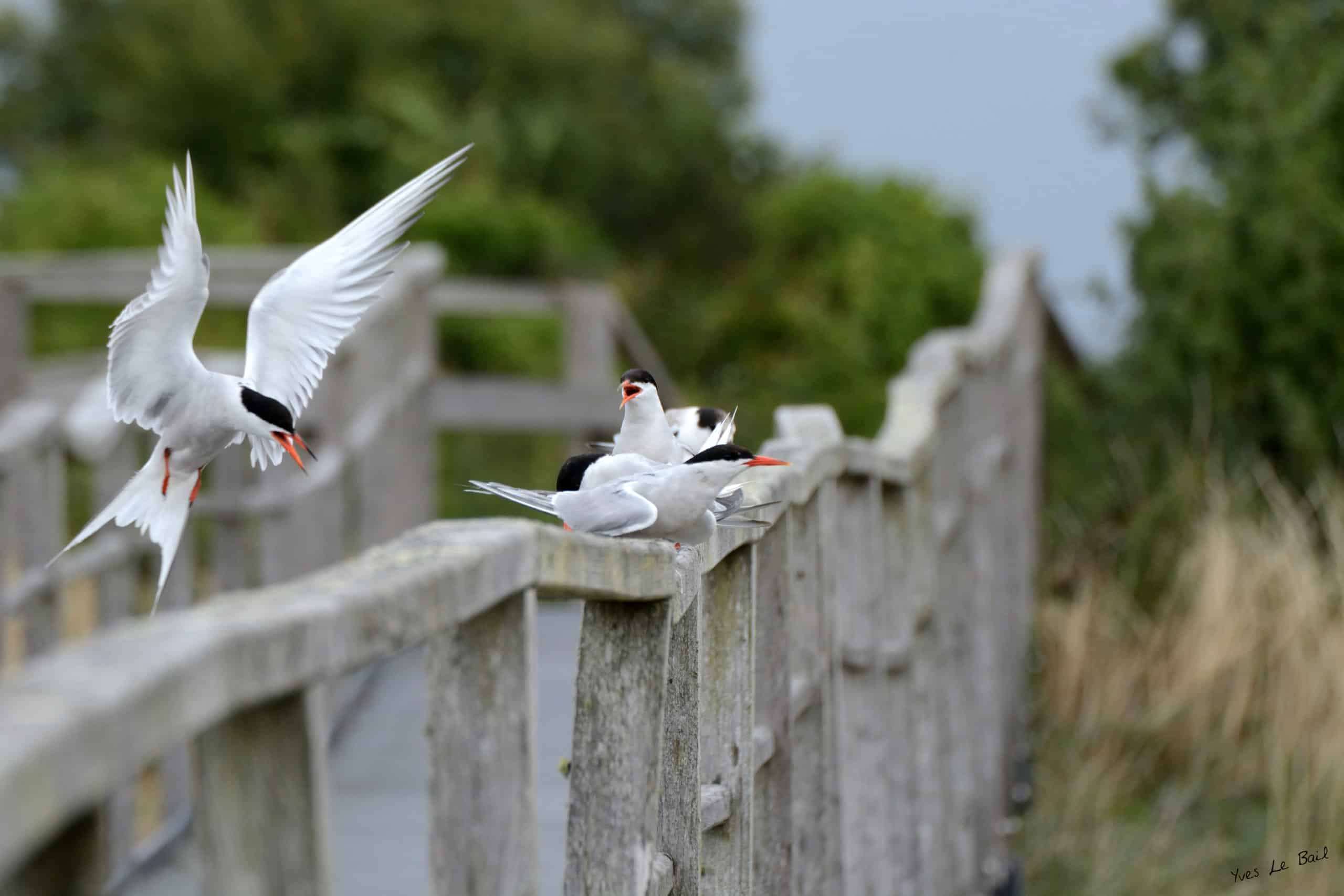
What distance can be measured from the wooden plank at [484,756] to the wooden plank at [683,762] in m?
0.69

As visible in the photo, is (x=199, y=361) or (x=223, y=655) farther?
(x=199, y=361)

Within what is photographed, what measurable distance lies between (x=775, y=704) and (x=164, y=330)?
110cm

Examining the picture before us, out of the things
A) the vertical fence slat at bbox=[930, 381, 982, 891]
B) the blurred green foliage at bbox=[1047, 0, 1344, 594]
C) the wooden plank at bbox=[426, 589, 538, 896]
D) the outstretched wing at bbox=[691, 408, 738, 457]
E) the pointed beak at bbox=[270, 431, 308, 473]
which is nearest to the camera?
the wooden plank at bbox=[426, 589, 538, 896]

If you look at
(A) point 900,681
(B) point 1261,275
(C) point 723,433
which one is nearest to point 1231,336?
(B) point 1261,275

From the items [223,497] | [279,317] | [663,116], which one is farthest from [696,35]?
[279,317]

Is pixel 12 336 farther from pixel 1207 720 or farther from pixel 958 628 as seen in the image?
pixel 1207 720

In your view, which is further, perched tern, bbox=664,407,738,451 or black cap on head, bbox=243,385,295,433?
perched tern, bbox=664,407,738,451

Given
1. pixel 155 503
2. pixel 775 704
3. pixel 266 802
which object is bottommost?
pixel 775 704

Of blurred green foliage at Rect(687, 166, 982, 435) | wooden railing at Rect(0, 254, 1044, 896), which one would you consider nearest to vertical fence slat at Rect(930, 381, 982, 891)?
wooden railing at Rect(0, 254, 1044, 896)

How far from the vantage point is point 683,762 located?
1.98 metres

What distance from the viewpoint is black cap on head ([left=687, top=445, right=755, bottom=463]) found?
1951 millimetres

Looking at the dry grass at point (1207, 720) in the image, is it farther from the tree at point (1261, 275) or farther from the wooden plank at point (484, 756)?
the wooden plank at point (484, 756)

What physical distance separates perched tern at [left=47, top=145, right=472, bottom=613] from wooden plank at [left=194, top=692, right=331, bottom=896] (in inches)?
39.5

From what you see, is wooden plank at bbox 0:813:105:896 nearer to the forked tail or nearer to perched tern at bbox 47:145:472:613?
perched tern at bbox 47:145:472:613
